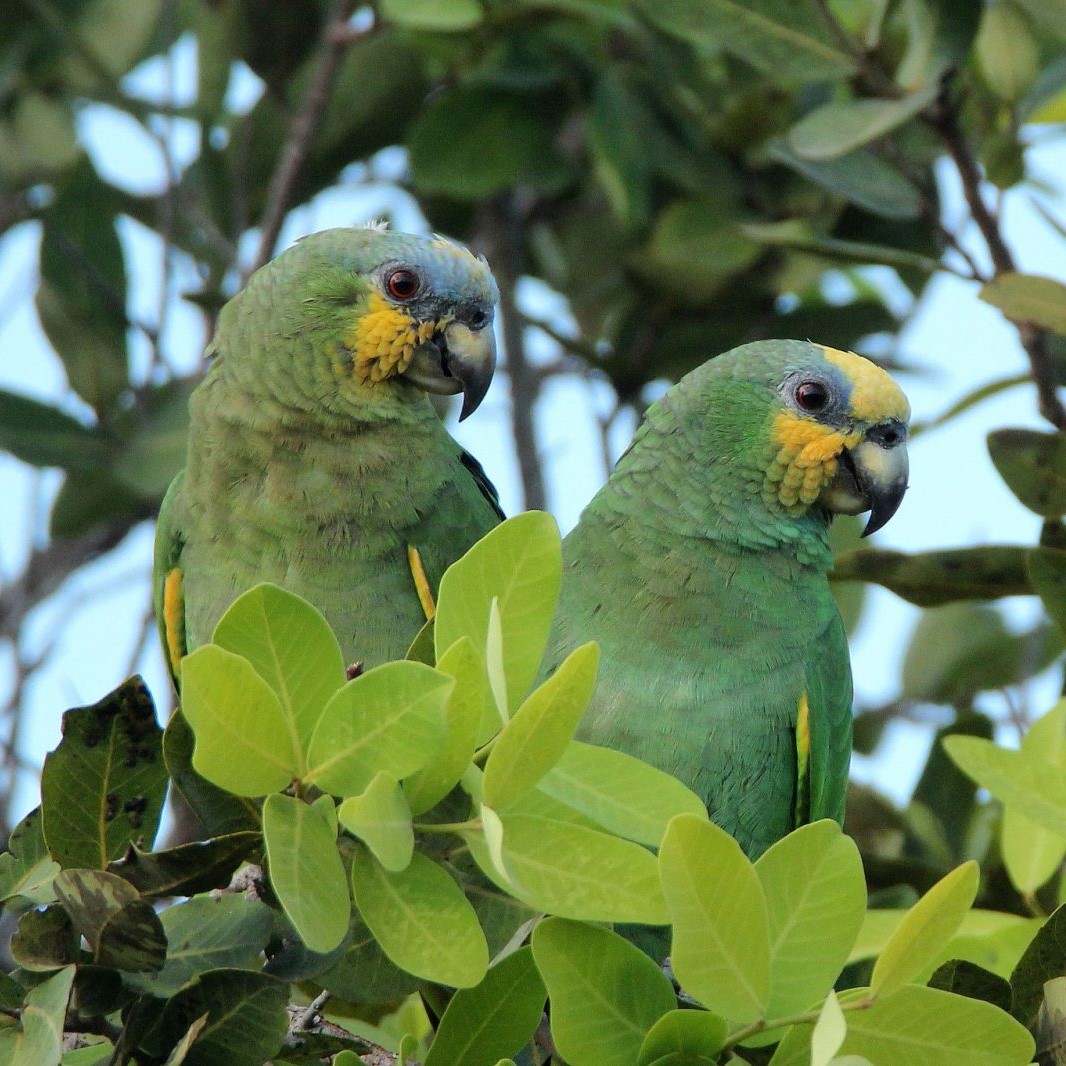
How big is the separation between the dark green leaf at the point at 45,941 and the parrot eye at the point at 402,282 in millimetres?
1710

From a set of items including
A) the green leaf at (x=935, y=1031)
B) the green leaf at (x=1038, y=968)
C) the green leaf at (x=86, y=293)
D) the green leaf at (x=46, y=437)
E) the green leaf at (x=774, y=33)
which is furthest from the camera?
the green leaf at (x=86, y=293)

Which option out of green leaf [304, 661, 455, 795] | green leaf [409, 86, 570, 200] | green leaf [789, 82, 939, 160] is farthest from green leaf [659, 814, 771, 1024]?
green leaf [409, 86, 570, 200]

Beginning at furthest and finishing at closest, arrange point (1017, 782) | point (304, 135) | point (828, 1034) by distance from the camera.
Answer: point (304, 135) < point (1017, 782) < point (828, 1034)

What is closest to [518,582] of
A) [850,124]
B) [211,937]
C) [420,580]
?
[211,937]

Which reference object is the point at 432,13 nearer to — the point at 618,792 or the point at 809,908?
the point at 618,792

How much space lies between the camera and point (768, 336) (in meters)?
4.08

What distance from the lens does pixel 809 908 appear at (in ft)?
4.91

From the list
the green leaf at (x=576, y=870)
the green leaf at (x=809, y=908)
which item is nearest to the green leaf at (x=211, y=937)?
the green leaf at (x=576, y=870)

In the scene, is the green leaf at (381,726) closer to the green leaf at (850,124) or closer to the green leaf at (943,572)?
the green leaf at (943,572)

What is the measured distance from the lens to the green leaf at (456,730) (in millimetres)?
1488

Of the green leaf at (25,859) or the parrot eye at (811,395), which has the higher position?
the green leaf at (25,859)

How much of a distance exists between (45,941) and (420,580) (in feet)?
4.73

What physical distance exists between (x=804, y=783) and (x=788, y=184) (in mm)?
1891

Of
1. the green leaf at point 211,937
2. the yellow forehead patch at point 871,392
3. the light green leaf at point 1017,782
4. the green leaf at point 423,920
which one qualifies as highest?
the green leaf at point 423,920
